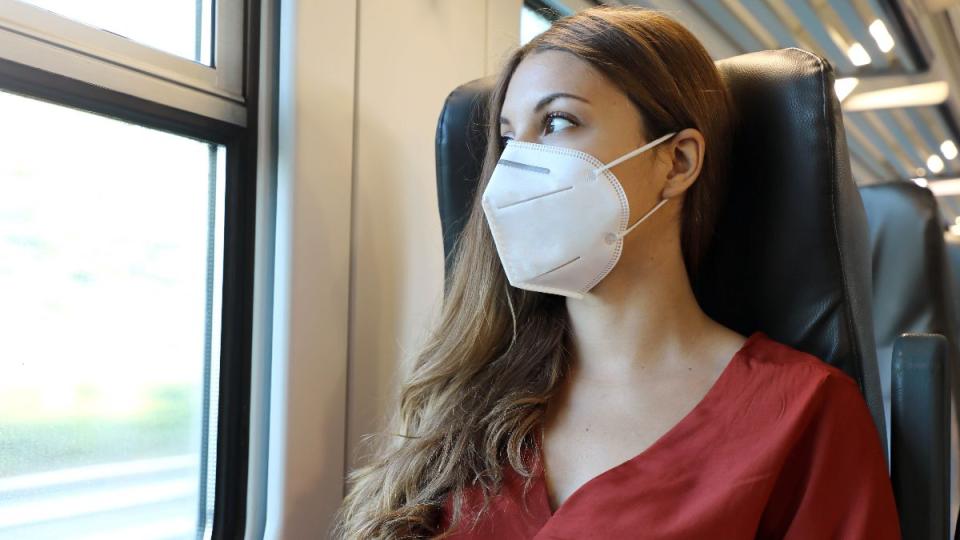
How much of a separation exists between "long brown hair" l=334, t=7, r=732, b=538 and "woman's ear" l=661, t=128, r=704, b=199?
0.02 meters

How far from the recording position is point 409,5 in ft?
6.88

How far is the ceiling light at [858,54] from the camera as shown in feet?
14.8

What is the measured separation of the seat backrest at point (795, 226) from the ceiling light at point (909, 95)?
4.17 metres

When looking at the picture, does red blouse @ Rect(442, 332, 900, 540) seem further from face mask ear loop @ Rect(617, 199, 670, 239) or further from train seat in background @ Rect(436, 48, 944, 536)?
face mask ear loop @ Rect(617, 199, 670, 239)

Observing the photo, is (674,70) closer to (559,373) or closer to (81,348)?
(559,373)

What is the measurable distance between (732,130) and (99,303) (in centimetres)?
121

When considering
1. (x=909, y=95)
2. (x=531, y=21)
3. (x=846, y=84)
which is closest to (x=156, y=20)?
(x=531, y=21)

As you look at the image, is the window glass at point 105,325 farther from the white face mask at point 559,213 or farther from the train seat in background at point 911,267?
the train seat in background at point 911,267

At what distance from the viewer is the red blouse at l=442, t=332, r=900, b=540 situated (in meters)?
1.13

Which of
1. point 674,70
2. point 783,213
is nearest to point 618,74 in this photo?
point 674,70

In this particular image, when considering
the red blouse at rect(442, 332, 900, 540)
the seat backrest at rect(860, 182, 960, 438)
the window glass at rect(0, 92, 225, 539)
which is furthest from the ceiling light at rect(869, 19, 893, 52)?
the window glass at rect(0, 92, 225, 539)

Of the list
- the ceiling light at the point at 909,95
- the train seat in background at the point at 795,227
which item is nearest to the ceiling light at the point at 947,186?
the ceiling light at the point at 909,95

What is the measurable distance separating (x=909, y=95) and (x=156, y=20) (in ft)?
15.4

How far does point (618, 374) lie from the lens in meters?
1.41
